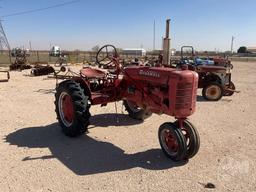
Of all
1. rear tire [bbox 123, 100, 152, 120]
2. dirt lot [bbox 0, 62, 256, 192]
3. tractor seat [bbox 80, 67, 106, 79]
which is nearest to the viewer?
dirt lot [bbox 0, 62, 256, 192]

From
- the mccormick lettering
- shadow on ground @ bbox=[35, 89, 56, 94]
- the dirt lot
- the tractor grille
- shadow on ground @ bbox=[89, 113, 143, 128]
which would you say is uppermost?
the mccormick lettering

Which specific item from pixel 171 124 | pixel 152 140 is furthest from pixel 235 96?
pixel 171 124

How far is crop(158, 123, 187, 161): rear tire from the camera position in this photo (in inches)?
189

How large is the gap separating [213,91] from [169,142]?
609cm

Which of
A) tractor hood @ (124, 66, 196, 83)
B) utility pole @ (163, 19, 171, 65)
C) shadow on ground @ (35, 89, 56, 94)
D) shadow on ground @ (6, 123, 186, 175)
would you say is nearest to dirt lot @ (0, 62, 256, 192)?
shadow on ground @ (6, 123, 186, 175)

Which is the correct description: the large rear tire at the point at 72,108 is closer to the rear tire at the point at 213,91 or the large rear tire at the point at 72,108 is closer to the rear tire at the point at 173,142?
the rear tire at the point at 173,142

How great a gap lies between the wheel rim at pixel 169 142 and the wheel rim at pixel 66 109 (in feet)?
6.71

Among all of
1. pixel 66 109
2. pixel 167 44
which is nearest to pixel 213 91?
pixel 167 44

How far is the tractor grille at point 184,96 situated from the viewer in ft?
16.0

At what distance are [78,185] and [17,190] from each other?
2.56 ft

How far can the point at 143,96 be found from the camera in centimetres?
582

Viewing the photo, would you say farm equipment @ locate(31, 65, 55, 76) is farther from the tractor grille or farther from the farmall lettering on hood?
the tractor grille

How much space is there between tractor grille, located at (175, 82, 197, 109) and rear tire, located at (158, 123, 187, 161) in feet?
1.17

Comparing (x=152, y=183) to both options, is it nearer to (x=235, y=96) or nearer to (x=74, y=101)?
(x=74, y=101)
